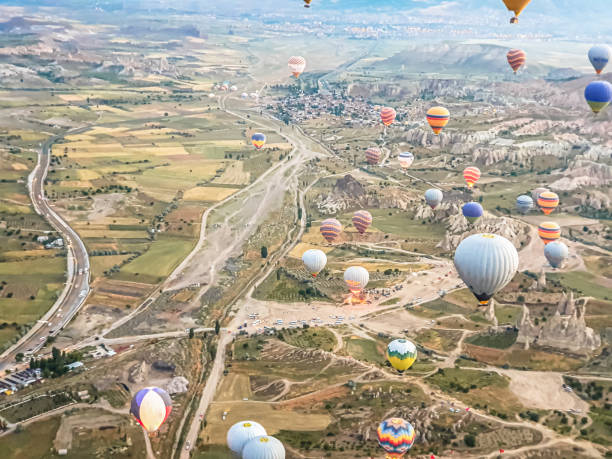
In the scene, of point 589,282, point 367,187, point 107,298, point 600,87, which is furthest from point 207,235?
point 600,87

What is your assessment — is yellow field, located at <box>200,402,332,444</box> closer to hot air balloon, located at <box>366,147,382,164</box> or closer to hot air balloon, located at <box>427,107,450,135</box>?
hot air balloon, located at <box>427,107,450,135</box>

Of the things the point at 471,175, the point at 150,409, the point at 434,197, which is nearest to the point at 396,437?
the point at 150,409

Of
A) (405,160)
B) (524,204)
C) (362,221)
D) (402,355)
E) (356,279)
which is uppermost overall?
(402,355)

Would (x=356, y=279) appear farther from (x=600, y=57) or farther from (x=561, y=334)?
(x=600, y=57)

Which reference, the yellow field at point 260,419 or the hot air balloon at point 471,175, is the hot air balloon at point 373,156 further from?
the yellow field at point 260,419

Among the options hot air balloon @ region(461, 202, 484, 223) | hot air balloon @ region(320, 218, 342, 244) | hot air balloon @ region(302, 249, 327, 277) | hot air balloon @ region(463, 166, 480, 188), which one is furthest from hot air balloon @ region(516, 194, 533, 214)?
hot air balloon @ region(302, 249, 327, 277)

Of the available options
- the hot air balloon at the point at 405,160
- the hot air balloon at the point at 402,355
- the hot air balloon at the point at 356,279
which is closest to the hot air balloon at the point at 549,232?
the hot air balloon at the point at 356,279
